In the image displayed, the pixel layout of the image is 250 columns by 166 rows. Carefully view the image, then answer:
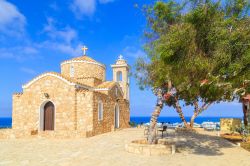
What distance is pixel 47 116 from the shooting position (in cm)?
2225

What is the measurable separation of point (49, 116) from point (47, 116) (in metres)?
0.19

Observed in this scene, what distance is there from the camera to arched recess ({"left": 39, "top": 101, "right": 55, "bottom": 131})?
22094 millimetres

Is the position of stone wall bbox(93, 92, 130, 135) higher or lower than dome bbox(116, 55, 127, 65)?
lower

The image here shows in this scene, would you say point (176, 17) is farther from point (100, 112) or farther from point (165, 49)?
point (100, 112)

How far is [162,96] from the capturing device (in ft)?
44.2

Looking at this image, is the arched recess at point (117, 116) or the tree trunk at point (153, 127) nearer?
the tree trunk at point (153, 127)

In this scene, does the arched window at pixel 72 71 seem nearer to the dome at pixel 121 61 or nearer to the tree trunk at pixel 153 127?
the dome at pixel 121 61

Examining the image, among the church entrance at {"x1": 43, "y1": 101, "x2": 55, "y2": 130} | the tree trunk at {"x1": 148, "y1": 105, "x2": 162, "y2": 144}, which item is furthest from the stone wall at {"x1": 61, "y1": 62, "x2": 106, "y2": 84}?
the tree trunk at {"x1": 148, "y1": 105, "x2": 162, "y2": 144}

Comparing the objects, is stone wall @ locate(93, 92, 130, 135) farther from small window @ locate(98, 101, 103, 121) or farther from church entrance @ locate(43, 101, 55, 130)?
church entrance @ locate(43, 101, 55, 130)

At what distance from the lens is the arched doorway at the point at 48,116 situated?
22094 millimetres

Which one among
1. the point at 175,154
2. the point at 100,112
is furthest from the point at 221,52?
the point at 100,112

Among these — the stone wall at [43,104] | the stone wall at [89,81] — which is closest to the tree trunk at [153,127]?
the stone wall at [43,104]

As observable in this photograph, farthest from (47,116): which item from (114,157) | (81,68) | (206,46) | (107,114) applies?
(206,46)

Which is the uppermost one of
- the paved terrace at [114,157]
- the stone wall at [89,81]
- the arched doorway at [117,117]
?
the stone wall at [89,81]
